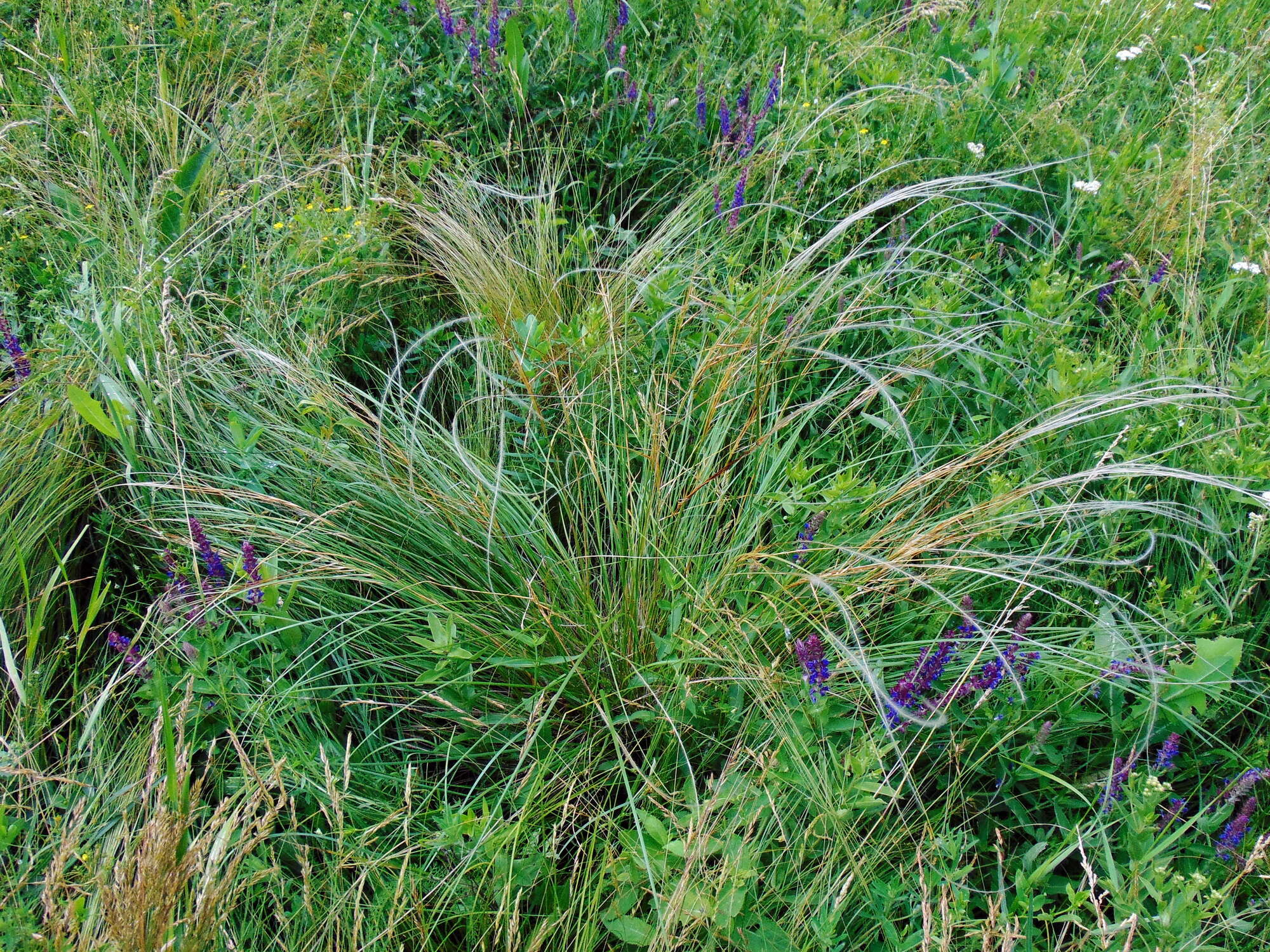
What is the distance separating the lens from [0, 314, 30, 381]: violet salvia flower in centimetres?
195

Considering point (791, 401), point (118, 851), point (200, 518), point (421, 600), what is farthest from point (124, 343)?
point (791, 401)

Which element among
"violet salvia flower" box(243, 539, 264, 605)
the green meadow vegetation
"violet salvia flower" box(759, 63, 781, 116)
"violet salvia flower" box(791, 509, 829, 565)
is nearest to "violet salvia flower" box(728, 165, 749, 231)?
the green meadow vegetation

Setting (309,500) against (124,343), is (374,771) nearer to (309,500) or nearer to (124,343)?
(309,500)

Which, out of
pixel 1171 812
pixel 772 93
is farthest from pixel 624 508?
pixel 772 93

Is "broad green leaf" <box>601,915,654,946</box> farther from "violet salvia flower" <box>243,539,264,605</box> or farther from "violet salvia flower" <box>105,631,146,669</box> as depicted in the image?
"violet salvia flower" <box>105,631,146,669</box>

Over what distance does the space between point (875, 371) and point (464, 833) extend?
1.28 metres

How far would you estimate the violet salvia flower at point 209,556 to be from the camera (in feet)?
4.87

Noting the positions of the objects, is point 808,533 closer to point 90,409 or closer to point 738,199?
point 738,199

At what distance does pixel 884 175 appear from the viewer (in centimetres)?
238

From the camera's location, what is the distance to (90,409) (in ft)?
5.12

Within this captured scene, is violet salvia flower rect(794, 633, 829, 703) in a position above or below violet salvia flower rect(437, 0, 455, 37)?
below

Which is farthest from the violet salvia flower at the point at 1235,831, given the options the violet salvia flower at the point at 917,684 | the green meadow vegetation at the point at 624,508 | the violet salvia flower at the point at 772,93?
the violet salvia flower at the point at 772,93

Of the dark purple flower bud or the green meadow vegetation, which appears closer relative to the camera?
the green meadow vegetation

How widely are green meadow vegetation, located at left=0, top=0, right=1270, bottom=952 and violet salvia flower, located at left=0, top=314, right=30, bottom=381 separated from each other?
0.01 m
